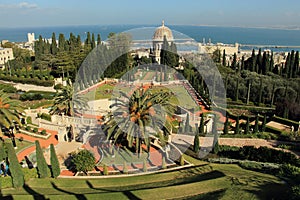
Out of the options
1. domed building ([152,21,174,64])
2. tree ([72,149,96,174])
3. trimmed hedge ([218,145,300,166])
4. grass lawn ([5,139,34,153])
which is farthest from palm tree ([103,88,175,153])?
domed building ([152,21,174,64])

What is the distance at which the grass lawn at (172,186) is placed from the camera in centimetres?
1347

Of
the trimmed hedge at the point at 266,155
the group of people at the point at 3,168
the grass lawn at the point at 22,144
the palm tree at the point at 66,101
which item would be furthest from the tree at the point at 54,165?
the trimmed hedge at the point at 266,155

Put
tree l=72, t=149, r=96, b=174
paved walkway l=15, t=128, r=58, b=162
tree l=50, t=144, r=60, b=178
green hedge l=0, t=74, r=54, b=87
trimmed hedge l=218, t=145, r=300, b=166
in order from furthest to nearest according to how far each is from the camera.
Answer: green hedge l=0, t=74, r=54, b=87, paved walkway l=15, t=128, r=58, b=162, trimmed hedge l=218, t=145, r=300, b=166, tree l=72, t=149, r=96, b=174, tree l=50, t=144, r=60, b=178

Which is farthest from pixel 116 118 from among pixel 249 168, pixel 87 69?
pixel 87 69

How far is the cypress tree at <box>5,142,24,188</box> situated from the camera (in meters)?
15.1

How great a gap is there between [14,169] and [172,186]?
892 cm

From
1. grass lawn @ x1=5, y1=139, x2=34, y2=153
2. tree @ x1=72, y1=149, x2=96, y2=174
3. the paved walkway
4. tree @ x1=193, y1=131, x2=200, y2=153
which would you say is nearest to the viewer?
tree @ x1=72, y1=149, x2=96, y2=174

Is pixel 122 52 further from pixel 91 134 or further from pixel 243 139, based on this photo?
pixel 243 139

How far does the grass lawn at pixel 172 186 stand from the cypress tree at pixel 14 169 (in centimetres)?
45

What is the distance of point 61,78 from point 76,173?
28.9 metres

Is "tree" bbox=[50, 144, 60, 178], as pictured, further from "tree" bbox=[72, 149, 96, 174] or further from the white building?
the white building

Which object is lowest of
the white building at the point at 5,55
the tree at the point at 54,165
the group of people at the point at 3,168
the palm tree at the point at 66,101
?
the group of people at the point at 3,168

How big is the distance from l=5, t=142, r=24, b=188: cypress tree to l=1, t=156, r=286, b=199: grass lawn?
17.6 inches

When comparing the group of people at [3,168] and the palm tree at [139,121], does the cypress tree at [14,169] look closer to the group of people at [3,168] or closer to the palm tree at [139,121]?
the group of people at [3,168]
